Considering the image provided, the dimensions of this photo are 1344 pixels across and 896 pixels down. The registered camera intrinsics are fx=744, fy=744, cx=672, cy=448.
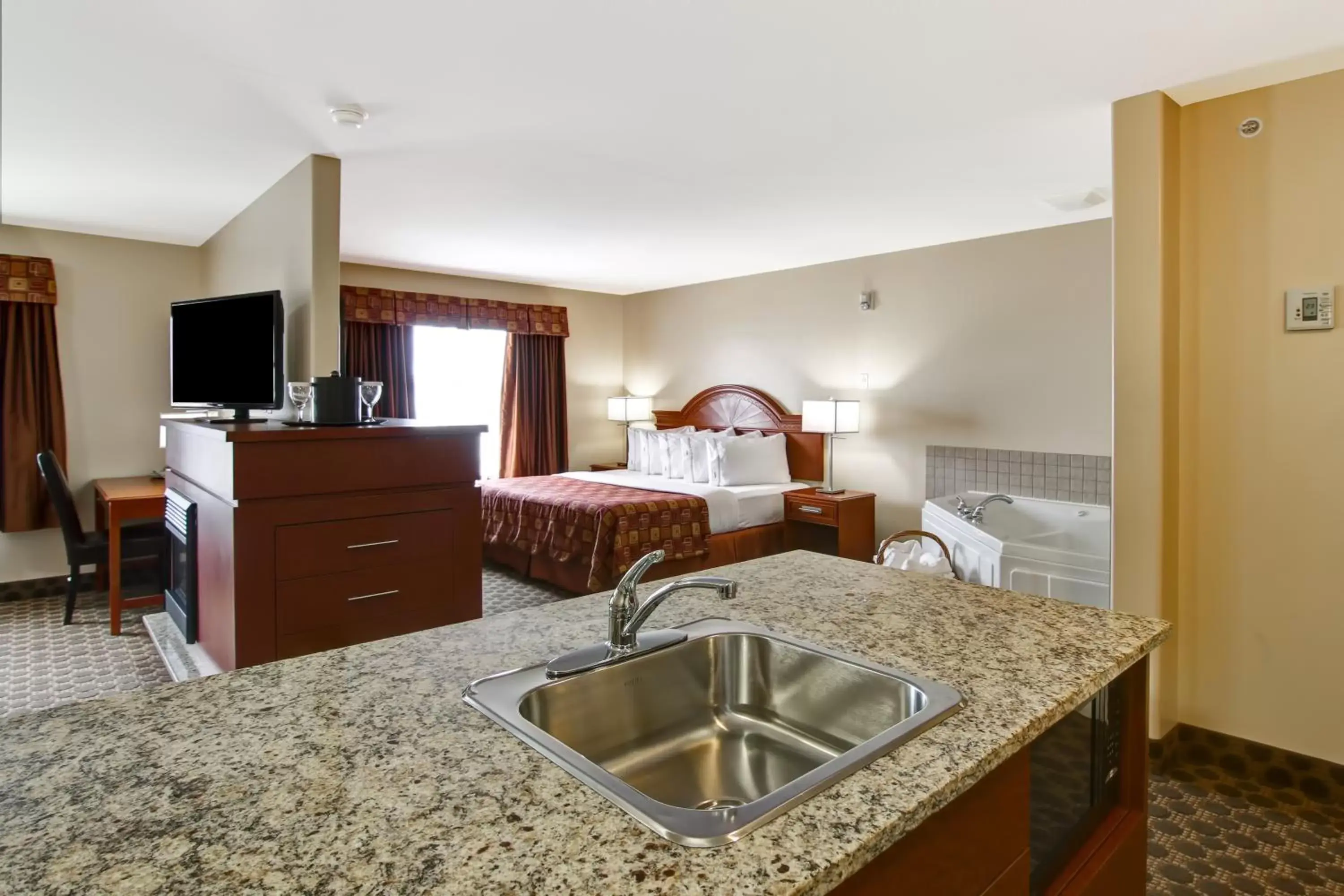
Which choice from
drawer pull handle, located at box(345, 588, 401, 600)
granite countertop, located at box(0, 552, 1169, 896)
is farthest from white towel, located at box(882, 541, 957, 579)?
granite countertop, located at box(0, 552, 1169, 896)

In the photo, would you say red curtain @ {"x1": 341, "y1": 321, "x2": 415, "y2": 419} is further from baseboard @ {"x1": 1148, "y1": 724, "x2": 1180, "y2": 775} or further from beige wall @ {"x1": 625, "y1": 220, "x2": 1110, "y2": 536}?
baseboard @ {"x1": 1148, "y1": 724, "x2": 1180, "y2": 775}

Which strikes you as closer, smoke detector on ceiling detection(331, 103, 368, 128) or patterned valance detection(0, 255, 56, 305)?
smoke detector on ceiling detection(331, 103, 368, 128)

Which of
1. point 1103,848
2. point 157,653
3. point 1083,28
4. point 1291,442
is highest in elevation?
point 1083,28

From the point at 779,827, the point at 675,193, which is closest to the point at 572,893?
the point at 779,827

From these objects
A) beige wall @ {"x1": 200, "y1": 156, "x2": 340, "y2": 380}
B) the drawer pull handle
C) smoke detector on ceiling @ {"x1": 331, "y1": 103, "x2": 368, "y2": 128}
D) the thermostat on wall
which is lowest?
the drawer pull handle

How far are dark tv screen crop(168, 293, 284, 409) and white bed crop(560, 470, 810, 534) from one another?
2562 millimetres

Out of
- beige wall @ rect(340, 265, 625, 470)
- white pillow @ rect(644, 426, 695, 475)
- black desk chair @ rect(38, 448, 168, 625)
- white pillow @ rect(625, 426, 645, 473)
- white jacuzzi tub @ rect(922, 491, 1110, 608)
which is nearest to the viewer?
white jacuzzi tub @ rect(922, 491, 1110, 608)

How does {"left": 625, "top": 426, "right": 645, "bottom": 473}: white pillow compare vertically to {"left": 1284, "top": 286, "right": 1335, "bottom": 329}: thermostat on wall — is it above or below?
below

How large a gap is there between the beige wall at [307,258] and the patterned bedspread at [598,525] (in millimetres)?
1450

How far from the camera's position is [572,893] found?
1.99ft

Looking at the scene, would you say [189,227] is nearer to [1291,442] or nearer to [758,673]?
[758,673]

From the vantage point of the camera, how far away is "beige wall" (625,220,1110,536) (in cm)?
422

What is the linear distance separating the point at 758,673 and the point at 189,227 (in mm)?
4761

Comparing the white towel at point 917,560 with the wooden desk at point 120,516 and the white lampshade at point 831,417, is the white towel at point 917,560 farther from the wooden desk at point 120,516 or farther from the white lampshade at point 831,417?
the wooden desk at point 120,516
